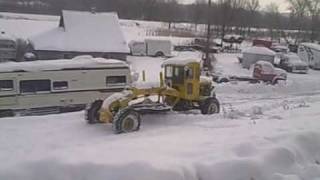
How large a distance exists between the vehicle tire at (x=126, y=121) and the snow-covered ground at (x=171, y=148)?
0.27 metres

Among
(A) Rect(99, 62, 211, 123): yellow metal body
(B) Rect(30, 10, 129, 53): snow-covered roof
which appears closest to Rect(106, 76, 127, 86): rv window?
(A) Rect(99, 62, 211, 123): yellow metal body

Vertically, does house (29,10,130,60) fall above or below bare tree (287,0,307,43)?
below

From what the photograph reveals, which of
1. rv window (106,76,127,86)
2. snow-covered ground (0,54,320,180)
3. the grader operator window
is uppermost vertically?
the grader operator window

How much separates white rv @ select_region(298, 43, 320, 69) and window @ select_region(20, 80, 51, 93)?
1397 inches

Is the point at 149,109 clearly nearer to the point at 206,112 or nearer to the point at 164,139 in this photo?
the point at 206,112

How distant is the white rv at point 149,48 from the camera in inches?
2080

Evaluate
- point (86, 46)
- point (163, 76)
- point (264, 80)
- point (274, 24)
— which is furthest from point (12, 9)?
point (163, 76)

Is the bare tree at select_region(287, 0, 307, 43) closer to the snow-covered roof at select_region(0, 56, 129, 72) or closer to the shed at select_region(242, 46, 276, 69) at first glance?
the shed at select_region(242, 46, 276, 69)

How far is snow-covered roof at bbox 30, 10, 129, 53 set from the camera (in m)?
42.7

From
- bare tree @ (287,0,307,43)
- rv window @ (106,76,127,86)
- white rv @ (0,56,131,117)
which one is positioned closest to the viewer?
white rv @ (0,56,131,117)

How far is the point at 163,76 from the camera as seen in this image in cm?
1733

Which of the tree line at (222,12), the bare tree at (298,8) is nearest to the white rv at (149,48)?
the tree line at (222,12)

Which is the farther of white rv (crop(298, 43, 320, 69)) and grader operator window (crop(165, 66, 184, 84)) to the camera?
white rv (crop(298, 43, 320, 69))

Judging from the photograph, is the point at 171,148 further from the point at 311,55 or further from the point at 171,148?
the point at 311,55
